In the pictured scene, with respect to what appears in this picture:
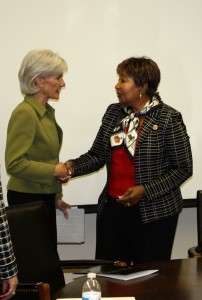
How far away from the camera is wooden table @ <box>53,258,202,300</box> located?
2.50m

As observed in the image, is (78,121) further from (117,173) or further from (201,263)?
(201,263)

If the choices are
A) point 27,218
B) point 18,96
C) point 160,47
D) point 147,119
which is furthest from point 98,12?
point 27,218

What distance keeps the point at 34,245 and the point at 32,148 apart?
2.37ft

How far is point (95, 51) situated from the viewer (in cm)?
455

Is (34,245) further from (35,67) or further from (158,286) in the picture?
(35,67)

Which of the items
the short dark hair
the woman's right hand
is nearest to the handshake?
the woman's right hand

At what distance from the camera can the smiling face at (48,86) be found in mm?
3684

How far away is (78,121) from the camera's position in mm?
4613

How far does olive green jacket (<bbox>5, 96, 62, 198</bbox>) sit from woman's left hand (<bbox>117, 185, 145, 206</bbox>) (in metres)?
0.46

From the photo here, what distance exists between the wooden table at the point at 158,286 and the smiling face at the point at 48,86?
51.8 inches

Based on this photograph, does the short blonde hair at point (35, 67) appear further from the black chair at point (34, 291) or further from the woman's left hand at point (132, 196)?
the black chair at point (34, 291)

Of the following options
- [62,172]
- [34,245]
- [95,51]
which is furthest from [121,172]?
[95,51]

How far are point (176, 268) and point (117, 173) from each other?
2.98ft

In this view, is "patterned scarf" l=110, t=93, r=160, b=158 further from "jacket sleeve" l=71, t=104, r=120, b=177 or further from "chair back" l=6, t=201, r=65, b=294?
"chair back" l=6, t=201, r=65, b=294
